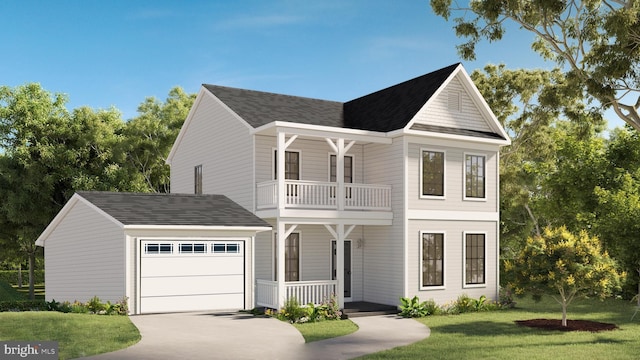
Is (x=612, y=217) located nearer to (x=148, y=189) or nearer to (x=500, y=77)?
(x=500, y=77)

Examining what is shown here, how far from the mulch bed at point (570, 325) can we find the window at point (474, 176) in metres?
5.98

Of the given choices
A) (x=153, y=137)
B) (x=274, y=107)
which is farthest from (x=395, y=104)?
(x=153, y=137)

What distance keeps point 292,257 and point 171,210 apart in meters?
4.65

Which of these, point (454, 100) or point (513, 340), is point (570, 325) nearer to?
point (513, 340)

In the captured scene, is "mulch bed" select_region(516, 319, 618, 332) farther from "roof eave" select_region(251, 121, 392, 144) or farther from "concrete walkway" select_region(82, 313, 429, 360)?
"roof eave" select_region(251, 121, 392, 144)

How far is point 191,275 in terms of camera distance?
21031mm

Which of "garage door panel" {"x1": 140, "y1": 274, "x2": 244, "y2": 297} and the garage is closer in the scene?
the garage

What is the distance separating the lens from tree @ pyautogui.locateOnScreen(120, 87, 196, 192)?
42562 mm

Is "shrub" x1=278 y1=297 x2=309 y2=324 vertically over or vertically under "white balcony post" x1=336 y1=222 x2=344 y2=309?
under

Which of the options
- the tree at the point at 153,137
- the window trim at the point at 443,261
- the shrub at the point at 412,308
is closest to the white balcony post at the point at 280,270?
the shrub at the point at 412,308

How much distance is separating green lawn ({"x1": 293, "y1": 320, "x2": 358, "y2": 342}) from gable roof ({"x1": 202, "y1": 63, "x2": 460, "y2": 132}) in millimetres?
7424

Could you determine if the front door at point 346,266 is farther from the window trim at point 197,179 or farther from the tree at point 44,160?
the tree at point 44,160

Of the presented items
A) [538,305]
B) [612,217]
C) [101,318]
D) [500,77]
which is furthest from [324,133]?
[500,77]

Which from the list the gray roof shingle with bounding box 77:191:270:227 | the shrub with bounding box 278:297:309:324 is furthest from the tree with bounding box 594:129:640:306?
the gray roof shingle with bounding box 77:191:270:227
